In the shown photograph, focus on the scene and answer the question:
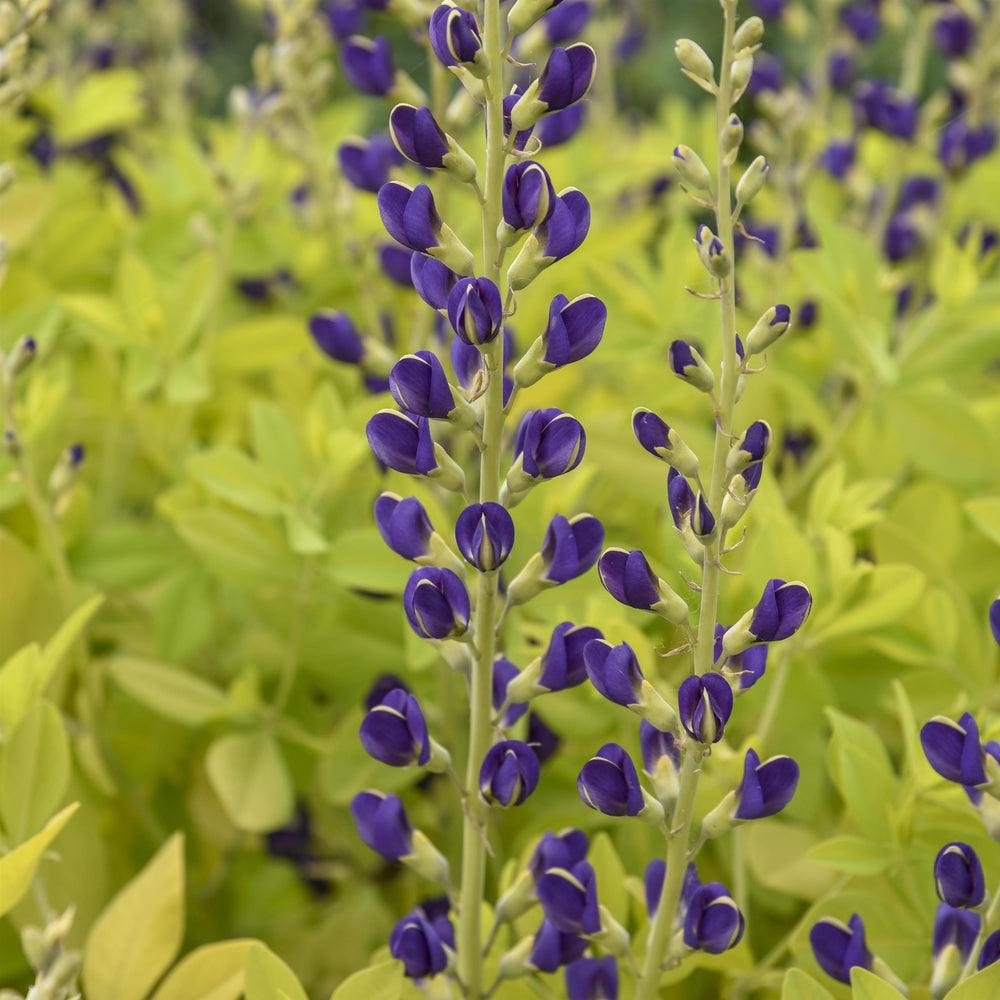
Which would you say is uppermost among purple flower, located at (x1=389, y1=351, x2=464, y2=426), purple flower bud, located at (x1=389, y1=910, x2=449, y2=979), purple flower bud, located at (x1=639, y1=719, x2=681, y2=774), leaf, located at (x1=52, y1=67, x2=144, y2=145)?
purple flower, located at (x1=389, y1=351, x2=464, y2=426)

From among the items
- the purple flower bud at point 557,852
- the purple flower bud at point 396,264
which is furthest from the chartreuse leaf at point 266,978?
the purple flower bud at point 396,264

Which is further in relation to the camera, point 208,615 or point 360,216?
point 360,216

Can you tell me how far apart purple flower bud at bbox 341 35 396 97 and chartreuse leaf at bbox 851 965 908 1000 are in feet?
2.29

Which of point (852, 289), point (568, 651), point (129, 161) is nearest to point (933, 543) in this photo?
point (852, 289)

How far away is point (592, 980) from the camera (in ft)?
1.76

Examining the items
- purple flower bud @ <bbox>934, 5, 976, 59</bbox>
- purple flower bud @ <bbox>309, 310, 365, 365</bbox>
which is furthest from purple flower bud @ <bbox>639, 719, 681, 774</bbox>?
purple flower bud @ <bbox>934, 5, 976, 59</bbox>

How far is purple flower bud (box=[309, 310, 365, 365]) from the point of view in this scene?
86cm

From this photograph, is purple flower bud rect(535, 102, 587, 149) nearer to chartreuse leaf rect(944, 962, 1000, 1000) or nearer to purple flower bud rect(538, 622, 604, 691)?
purple flower bud rect(538, 622, 604, 691)

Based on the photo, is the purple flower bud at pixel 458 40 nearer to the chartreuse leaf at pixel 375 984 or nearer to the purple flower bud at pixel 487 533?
the purple flower bud at pixel 487 533

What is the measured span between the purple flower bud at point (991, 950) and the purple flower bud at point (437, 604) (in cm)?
26

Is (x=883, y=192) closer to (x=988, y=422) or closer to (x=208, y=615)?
(x=988, y=422)

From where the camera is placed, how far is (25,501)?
3.03 ft

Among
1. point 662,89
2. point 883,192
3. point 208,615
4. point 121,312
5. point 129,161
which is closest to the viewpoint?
point 208,615

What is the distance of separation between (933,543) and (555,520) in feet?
1.51
